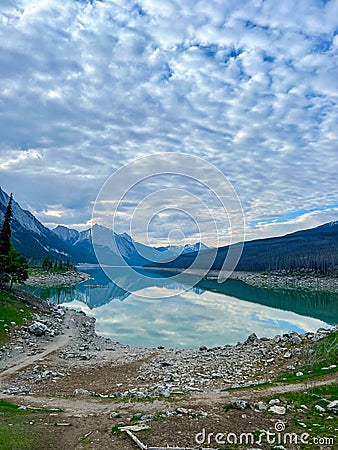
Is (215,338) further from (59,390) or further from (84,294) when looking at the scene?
(84,294)

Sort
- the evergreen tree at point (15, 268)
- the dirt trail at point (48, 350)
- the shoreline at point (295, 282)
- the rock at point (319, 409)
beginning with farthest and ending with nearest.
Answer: the shoreline at point (295, 282) → the evergreen tree at point (15, 268) → the dirt trail at point (48, 350) → the rock at point (319, 409)

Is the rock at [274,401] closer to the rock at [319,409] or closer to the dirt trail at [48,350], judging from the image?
the rock at [319,409]

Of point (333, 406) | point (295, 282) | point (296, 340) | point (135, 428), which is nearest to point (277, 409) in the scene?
point (333, 406)

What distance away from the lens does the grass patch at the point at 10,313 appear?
90.5 ft

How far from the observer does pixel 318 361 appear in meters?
19.3

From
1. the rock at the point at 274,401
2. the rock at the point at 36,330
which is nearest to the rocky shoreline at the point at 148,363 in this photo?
the rock at the point at 36,330

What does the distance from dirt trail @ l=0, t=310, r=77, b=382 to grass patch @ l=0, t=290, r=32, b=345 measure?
311 cm

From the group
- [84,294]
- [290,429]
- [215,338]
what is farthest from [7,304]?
[84,294]

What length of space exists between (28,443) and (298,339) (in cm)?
2030

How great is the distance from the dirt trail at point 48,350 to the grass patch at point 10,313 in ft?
10.2

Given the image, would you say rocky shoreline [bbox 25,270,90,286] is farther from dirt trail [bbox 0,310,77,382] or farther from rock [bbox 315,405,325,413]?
rock [bbox 315,405,325,413]

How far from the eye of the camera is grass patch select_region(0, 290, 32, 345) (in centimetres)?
2758

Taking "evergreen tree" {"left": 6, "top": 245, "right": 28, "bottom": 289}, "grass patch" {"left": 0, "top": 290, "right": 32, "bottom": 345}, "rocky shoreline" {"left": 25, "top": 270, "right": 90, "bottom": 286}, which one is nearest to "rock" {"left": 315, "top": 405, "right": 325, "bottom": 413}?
"grass patch" {"left": 0, "top": 290, "right": 32, "bottom": 345}

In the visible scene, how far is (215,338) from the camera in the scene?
→ 38469 millimetres
